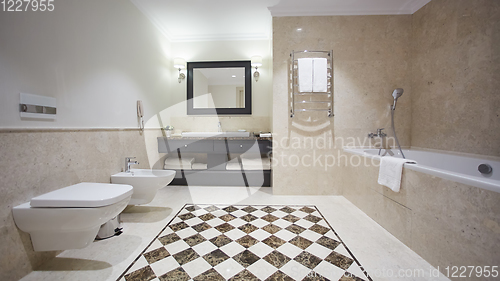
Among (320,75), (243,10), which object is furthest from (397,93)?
(243,10)

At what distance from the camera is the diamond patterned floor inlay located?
1.13 meters

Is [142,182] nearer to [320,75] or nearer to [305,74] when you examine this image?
[305,74]

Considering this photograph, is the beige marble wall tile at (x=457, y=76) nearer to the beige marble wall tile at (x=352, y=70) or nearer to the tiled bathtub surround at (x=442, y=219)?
the beige marble wall tile at (x=352, y=70)

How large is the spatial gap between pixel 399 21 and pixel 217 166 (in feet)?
9.97

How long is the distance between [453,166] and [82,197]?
309cm

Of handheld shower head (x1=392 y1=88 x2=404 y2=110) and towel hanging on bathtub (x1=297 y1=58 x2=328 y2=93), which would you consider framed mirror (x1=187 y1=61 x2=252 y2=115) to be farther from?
handheld shower head (x1=392 y1=88 x2=404 y2=110)

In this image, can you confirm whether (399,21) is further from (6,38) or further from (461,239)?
(6,38)

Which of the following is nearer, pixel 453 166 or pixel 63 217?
pixel 63 217

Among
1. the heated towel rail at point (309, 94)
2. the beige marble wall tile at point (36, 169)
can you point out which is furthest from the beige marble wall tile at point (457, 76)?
the beige marble wall tile at point (36, 169)

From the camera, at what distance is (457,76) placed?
1840mm

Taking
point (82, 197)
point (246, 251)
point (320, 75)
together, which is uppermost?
point (320, 75)

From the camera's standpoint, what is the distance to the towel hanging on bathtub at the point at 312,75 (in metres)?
2.31

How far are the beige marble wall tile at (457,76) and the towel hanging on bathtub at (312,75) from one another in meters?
1.12

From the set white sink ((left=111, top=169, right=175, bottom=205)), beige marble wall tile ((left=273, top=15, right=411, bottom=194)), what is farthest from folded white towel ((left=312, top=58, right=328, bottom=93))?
white sink ((left=111, top=169, right=175, bottom=205))
